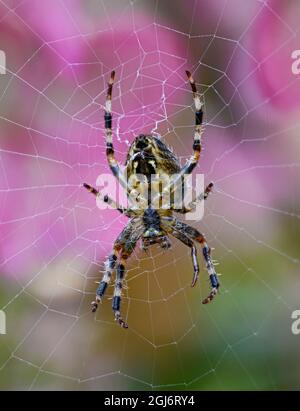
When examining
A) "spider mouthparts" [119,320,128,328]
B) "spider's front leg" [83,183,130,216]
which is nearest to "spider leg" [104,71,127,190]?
"spider's front leg" [83,183,130,216]

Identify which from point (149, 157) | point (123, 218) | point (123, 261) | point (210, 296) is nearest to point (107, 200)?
point (123, 218)

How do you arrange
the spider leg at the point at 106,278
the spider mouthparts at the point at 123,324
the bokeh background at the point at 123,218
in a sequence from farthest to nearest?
the spider leg at the point at 106,278 → the spider mouthparts at the point at 123,324 → the bokeh background at the point at 123,218

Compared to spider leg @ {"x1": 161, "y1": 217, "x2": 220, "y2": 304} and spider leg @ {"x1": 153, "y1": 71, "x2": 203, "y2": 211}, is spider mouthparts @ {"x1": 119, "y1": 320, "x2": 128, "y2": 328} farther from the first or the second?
spider leg @ {"x1": 153, "y1": 71, "x2": 203, "y2": 211}

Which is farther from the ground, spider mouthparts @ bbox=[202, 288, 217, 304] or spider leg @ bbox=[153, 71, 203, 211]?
spider leg @ bbox=[153, 71, 203, 211]

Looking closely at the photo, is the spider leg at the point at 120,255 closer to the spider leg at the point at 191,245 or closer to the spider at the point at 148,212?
the spider at the point at 148,212

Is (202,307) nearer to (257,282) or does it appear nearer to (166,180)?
(257,282)

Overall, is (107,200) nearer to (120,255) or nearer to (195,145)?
(120,255)

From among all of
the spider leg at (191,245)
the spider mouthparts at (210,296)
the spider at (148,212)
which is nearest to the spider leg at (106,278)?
the spider at (148,212)

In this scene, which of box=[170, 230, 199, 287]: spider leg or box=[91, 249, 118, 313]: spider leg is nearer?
box=[170, 230, 199, 287]: spider leg

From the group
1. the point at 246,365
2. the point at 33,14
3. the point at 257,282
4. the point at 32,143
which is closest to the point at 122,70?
the point at 33,14
